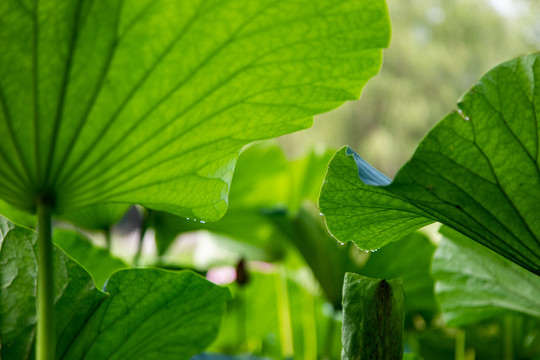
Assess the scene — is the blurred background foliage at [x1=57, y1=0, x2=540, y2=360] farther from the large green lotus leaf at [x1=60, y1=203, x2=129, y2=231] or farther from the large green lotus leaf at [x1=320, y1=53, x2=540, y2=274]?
the large green lotus leaf at [x1=320, y1=53, x2=540, y2=274]

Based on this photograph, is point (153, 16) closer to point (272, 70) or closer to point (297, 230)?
point (272, 70)

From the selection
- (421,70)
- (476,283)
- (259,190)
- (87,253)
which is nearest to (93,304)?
(87,253)

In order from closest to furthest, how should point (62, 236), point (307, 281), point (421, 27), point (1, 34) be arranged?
point (1, 34)
point (62, 236)
point (307, 281)
point (421, 27)

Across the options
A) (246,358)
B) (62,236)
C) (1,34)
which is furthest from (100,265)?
(1,34)

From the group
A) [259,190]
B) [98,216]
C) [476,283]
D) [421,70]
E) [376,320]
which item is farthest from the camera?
[421,70]

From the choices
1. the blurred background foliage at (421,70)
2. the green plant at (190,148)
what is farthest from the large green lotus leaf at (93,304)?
the blurred background foliage at (421,70)

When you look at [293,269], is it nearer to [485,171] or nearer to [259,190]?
[259,190]

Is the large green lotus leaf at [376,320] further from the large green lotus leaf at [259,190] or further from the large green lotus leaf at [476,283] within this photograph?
the large green lotus leaf at [259,190]
